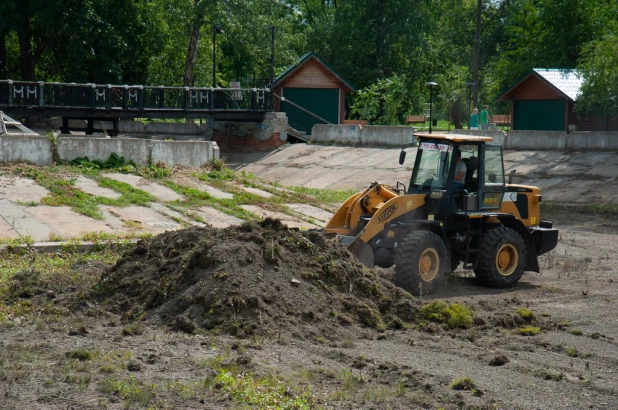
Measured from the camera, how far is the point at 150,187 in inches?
843

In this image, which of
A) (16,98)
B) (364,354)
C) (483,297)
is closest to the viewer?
(364,354)

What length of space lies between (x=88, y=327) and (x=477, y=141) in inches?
279

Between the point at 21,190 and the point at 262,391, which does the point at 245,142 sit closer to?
the point at 21,190

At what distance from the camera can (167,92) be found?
3488 cm

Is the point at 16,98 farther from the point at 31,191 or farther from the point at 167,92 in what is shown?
the point at 31,191

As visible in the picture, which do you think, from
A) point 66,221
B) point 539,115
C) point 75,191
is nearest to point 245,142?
point 539,115

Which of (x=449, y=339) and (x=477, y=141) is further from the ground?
(x=477, y=141)

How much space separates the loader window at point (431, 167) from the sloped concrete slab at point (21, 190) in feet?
28.5

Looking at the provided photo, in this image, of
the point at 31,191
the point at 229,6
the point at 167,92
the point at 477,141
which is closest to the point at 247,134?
the point at 167,92

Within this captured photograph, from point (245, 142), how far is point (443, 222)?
993 inches

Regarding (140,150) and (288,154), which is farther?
(288,154)

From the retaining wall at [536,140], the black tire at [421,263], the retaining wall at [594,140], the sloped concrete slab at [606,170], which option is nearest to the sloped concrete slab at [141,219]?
the black tire at [421,263]

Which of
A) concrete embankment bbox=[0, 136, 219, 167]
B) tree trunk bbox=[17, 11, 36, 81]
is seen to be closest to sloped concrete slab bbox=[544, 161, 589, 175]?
concrete embankment bbox=[0, 136, 219, 167]

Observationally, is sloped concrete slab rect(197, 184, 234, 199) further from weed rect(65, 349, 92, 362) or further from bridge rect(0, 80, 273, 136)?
weed rect(65, 349, 92, 362)
